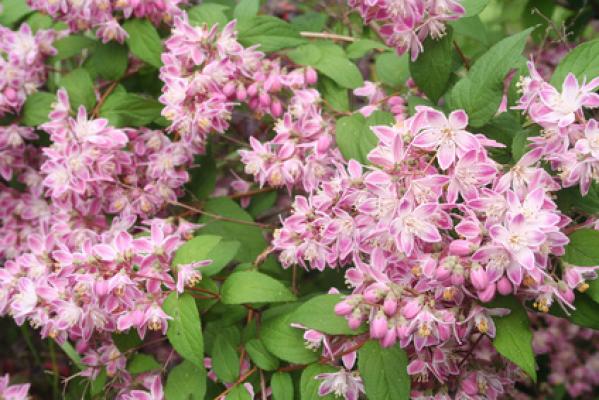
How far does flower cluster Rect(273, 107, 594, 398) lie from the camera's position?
47.8 inches

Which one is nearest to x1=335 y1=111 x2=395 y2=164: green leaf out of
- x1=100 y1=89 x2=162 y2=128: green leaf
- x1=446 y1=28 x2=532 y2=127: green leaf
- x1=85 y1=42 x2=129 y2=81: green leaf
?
x1=446 y1=28 x2=532 y2=127: green leaf

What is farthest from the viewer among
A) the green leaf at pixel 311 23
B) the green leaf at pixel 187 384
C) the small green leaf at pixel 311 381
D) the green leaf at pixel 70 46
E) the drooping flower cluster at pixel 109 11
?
the green leaf at pixel 311 23

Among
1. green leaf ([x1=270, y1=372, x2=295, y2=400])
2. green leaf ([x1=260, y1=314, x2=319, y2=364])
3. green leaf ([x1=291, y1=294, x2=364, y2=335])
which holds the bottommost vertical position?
green leaf ([x1=270, y1=372, x2=295, y2=400])

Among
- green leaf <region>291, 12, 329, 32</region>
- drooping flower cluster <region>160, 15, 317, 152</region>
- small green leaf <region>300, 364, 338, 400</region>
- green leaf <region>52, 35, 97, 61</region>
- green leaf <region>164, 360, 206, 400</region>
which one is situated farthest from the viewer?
green leaf <region>291, 12, 329, 32</region>

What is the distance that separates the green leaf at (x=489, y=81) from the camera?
4.72 feet

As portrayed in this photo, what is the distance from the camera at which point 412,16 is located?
152cm

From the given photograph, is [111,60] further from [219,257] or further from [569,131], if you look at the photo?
[569,131]

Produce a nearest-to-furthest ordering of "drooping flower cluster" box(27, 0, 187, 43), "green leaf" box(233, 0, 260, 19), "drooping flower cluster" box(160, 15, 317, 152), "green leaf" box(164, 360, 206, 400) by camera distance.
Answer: "green leaf" box(164, 360, 206, 400), "drooping flower cluster" box(160, 15, 317, 152), "drooping flower cluster" box(27, 0, 187, 43), "green leaf" box(233, 0, 260, 19)

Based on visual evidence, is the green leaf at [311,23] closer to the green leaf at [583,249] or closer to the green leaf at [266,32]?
the green leaf at [266,32]

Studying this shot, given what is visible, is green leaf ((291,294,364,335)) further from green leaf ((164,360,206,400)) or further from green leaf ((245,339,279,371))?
green leaf ((164,360,206,400))

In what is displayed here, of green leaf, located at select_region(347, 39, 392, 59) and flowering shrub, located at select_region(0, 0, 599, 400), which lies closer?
flowering shrub, located at select_region(0, 0, 599, 400)

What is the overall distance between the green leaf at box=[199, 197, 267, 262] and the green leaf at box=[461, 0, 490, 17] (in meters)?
0.87

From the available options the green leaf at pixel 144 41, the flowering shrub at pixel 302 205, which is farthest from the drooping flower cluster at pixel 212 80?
the green leaf at pixel 144 41

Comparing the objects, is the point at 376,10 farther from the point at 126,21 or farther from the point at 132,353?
the point at 132,353
